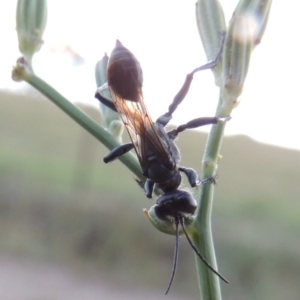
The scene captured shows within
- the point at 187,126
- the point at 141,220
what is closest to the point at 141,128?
the point at 187,126

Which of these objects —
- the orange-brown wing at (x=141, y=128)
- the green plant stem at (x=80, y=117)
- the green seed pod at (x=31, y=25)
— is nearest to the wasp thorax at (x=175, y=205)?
the green plant stem at (x=80, y=117)

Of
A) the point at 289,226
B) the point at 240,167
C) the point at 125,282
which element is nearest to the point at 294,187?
the point at 240,167

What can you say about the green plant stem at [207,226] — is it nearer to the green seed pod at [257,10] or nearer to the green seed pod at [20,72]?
the green seed pod at [257,10]

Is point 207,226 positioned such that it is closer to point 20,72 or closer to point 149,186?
point 149,186

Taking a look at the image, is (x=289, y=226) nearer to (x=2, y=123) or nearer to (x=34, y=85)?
(x=2, y=123)

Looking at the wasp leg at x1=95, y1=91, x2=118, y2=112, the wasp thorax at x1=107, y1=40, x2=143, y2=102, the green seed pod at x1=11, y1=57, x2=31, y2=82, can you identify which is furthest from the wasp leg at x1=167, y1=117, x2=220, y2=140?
the green seed pod at x1=11, y1=57, x2=31, y2=82

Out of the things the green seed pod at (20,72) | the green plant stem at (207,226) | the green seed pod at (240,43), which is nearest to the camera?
the green plant stem at (207,226)
